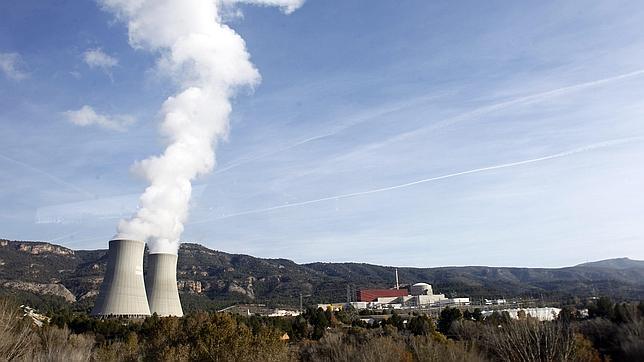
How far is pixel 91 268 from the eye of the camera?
118 metres

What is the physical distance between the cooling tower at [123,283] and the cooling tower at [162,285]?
110 inches

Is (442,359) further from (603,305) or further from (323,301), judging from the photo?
(323,301)

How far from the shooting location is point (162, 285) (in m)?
43.0

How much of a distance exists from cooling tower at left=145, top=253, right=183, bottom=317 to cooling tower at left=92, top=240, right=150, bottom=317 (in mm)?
2786

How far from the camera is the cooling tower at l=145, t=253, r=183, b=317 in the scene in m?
43.0

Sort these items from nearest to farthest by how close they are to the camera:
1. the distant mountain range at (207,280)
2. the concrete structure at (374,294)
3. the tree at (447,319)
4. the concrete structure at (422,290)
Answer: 1. the tree at (447,319)
2. the distant mountain range at (207,280)
3. the concrete structure at (374,294)
4. the concrete structure at (422,290)

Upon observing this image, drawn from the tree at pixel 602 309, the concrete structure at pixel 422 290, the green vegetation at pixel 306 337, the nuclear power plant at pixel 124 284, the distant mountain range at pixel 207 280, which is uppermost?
the distant mountain range at pixel 207 280

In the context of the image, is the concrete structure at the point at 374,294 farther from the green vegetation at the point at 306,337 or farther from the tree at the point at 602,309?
the tree at the point at 602,309

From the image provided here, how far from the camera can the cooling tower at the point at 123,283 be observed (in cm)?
3841

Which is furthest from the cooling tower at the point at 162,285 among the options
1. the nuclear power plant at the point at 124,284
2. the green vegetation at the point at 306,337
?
the green vegetation at the point at 306,337

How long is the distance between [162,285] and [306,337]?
13081 mm

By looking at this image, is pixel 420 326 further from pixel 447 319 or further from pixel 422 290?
pixel 422 290

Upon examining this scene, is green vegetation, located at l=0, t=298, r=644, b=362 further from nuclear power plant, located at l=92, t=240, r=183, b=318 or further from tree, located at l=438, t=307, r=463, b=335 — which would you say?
nuclear power plant, located at l=92, t=240, r=183, b=318

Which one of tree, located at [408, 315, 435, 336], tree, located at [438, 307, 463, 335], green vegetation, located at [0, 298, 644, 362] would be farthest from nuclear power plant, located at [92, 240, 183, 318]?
tree, located at [438, 307, 463, 335]
